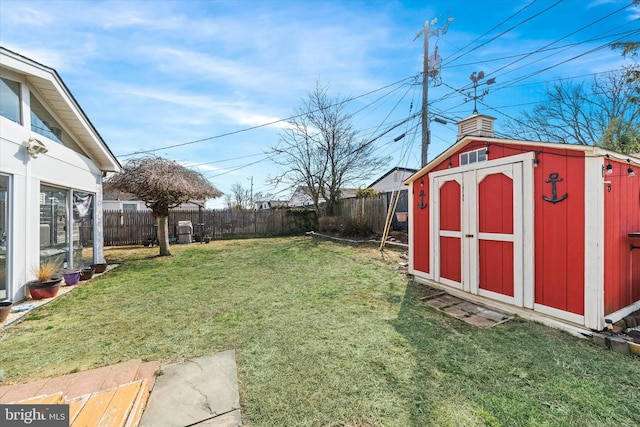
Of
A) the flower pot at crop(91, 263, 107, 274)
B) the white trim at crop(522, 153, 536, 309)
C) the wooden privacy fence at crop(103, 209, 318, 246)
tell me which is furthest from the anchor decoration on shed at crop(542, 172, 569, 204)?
the wooden privacy fence at crop(103, 209, 318, 246)

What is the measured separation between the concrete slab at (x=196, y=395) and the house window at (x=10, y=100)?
194 inches

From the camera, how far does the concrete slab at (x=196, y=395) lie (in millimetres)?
1764

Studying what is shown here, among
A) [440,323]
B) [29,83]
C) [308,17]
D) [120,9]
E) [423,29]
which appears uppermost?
[423,29]

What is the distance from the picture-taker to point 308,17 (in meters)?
6.48

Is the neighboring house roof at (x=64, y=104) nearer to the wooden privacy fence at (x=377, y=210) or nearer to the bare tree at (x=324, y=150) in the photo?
the bare tree at (x=324, y=150)

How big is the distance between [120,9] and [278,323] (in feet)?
22.3

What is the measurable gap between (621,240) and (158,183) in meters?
9.59

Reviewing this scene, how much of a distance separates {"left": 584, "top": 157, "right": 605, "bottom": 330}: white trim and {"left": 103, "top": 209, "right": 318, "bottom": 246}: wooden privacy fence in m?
13.0

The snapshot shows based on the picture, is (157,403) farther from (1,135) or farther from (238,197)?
(238,197)

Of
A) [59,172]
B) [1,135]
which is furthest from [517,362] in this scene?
[59,172]

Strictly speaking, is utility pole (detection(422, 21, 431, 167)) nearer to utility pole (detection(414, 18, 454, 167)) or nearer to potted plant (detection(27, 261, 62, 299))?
utility pole (detection(414, 18, 454, 167))

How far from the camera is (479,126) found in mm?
4324

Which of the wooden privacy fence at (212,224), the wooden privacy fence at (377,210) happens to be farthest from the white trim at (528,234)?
the wooden privacy fence at (212,224)

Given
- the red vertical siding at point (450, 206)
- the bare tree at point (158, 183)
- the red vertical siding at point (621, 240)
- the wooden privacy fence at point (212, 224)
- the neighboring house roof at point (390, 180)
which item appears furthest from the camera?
the neighboring house roof at point (390, 180)
